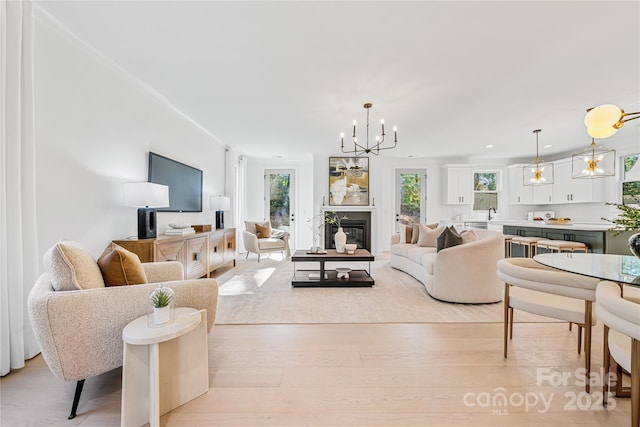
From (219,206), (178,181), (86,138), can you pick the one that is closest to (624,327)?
(86,138)

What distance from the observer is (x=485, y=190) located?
7.30m

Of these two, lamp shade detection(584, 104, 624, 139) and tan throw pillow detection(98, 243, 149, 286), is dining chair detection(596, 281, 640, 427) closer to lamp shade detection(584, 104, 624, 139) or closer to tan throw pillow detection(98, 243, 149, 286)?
lamp shade detection(584, 104, 624, 139)

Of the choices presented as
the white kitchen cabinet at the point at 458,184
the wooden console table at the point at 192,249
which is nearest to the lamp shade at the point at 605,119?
the wooden console table at the point at 192,249

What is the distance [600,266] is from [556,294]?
1.03ft

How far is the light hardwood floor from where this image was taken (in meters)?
1.41

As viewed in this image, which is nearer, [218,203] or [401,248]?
[401,248]

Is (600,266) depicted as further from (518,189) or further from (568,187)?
(518,189)

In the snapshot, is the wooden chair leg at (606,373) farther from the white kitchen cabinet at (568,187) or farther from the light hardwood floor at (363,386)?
the white kitchen cabinet at (568,187)

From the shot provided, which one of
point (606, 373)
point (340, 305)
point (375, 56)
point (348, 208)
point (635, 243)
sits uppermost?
point (375, 56)

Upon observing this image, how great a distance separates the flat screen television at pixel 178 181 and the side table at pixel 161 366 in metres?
2.52

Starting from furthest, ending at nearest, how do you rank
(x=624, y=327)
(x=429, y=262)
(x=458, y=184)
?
1. (x=458, y=184)
2. (x=429, y=262)
3. (x=624, y=327)

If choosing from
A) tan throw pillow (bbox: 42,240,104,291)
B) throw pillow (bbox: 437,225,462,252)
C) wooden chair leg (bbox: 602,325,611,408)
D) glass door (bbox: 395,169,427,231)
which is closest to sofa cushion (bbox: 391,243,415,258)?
throw pillow (bbox: 437,225,462,252)

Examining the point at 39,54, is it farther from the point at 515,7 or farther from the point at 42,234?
the point at 515,7

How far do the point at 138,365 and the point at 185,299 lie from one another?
1.32ft
